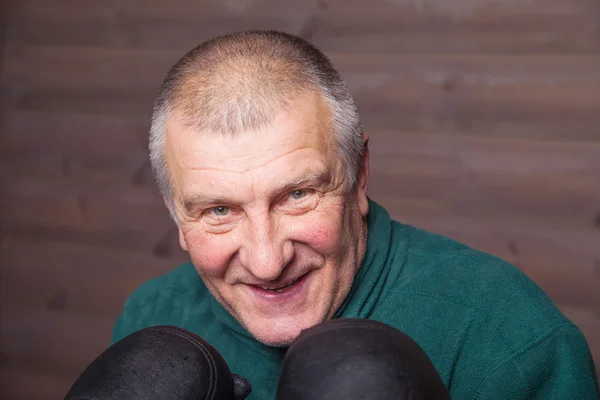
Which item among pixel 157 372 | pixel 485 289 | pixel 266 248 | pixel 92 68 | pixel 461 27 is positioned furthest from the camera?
pixel 92 68

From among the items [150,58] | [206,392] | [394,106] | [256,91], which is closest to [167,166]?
[256,91]

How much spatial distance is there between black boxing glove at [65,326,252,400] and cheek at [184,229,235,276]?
23 centimetres

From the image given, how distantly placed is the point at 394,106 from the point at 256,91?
1544 mm

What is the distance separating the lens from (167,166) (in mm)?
1678

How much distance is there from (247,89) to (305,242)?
0.98ft

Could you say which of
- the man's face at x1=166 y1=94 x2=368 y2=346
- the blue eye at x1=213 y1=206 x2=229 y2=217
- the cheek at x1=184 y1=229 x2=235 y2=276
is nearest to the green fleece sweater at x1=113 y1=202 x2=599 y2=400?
the man's face at x1=166 y1=94 x2=368 y2=346

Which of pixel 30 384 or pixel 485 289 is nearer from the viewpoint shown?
pixel 485 289

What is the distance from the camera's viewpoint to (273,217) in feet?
5.13

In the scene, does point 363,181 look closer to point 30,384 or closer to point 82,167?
point 82,167

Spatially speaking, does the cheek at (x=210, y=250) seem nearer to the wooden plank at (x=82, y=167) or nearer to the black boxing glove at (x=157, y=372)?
the black boxing glove at (x=157, y=372)

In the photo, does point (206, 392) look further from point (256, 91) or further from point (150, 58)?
point (150, 58)

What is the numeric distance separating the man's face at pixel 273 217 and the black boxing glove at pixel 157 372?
8.0 inches

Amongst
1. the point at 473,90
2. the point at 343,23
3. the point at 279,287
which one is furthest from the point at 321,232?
the point at 343,23

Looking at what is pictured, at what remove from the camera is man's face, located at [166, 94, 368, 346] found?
5.03 feet
